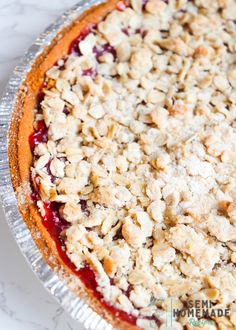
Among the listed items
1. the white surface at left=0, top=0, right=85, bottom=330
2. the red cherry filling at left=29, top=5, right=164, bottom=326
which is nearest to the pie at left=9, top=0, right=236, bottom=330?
the red cherry filling at left=29, top=5, right=164, bottom=326

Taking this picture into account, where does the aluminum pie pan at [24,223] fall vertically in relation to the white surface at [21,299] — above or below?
above

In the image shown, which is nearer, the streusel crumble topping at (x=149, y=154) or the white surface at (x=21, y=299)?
the streusel crumble topping at (x=149, y=154)

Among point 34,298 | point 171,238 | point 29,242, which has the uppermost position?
point 29,242

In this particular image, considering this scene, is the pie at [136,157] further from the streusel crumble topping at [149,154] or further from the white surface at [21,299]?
the white surface at [21,299]

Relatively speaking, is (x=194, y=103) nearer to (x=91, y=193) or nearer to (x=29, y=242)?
(x=91, y=193)

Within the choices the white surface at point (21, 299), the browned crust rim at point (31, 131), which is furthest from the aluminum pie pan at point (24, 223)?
the white surface at point (21, 299)

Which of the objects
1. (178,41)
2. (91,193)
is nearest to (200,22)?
(178,41)
